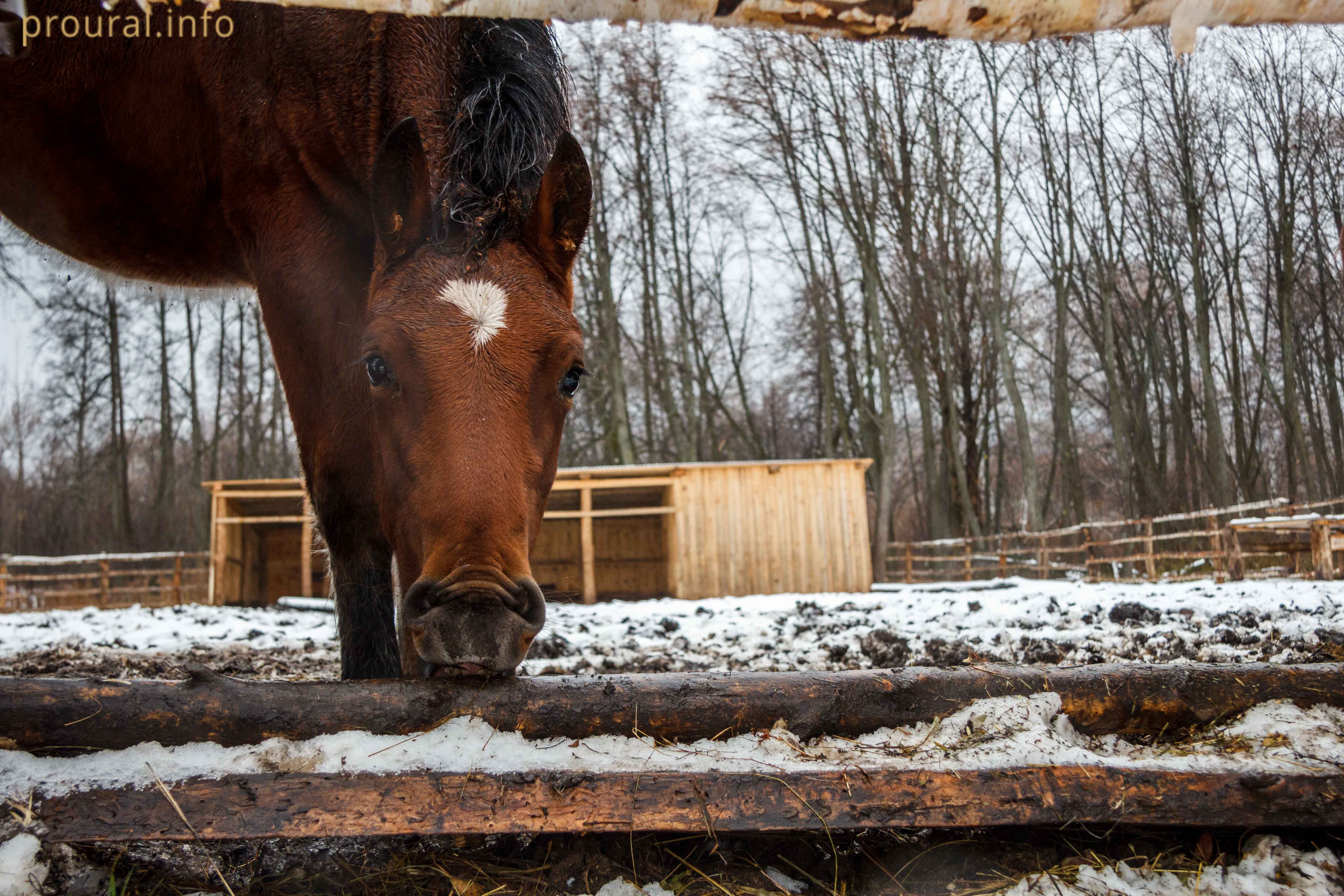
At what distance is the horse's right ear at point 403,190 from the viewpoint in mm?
2691

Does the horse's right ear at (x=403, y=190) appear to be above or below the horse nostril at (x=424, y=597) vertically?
above

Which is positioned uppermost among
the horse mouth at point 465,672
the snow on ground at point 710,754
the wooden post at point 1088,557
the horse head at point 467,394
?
the horse head at point 467,394

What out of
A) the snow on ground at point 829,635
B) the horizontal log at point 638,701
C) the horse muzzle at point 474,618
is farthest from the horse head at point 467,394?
the snow on ground at point 829,635

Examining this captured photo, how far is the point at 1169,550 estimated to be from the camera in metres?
18.3

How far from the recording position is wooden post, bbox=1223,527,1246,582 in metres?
11.2

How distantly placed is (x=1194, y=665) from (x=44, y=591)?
65.1 ft

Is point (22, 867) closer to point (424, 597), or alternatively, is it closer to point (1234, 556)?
point (424, 597)

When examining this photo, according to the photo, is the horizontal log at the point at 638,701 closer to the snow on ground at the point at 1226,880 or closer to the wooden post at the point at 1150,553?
the snow on ground at the point at 1226,880

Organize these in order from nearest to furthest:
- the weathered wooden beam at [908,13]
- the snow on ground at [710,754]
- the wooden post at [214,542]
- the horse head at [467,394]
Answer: the weathered wooden beam at [908,13]
the snow on ground at [710,754]
the horse head at [467,394]
the wooden post at [214,542]

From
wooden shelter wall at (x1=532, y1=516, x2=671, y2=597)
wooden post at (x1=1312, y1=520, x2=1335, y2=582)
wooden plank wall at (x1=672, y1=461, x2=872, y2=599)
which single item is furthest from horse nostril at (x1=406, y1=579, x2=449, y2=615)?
wooden shelter wall at (x1=532, y1=516, x2=671, y2=597)

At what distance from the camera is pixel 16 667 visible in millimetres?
5074

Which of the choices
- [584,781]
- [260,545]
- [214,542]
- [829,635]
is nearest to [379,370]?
[584,781]

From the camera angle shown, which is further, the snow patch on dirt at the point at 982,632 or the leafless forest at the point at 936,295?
the leafless forest at the point at 936,295

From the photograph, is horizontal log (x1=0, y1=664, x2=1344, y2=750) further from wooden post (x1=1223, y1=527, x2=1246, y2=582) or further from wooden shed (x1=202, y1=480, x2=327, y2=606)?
wooden shed (x1=202, y1=480, x2=327, y2=606)
